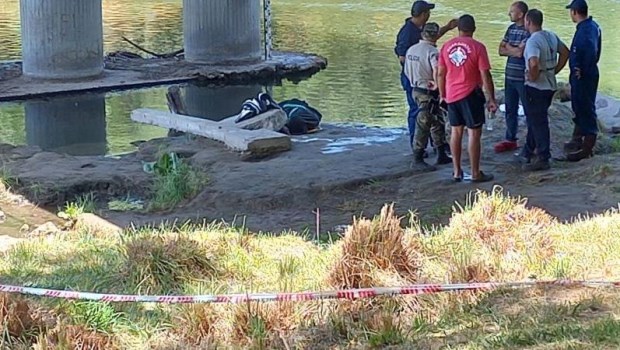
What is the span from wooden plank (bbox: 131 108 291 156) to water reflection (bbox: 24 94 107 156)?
53.6 inches

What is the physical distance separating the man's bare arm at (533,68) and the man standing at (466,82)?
34 centimetres

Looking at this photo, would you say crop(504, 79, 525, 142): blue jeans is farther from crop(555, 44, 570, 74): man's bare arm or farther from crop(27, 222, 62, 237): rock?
crop(27, 222, 62, 237): rock

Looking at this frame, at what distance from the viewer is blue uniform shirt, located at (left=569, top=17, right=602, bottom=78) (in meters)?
9.27

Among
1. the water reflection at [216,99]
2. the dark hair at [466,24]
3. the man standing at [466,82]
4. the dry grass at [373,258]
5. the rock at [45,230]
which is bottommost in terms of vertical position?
the water reflection at [216,99]

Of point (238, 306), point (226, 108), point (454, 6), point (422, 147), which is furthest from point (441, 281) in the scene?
point (454, 6)

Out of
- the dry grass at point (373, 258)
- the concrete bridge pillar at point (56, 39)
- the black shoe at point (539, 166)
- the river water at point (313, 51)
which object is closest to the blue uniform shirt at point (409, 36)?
the black shoe at point (539, 166)

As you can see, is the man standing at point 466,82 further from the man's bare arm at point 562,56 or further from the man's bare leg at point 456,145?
the man's bare arm at point 562,56

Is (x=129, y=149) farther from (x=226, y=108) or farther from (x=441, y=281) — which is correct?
(x=441, y=281)

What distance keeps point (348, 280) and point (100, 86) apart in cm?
1572

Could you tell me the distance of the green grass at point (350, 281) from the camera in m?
4.40

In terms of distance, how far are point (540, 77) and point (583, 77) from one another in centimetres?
73

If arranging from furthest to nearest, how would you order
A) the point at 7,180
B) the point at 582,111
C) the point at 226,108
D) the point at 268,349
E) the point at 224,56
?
the point at 224,56 < the point at 226,108 < the point at 7,180 < the point at 582,111 < the point at 268,349

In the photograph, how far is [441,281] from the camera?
5.36m

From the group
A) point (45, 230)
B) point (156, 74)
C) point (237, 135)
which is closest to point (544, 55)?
point (237, 135)
